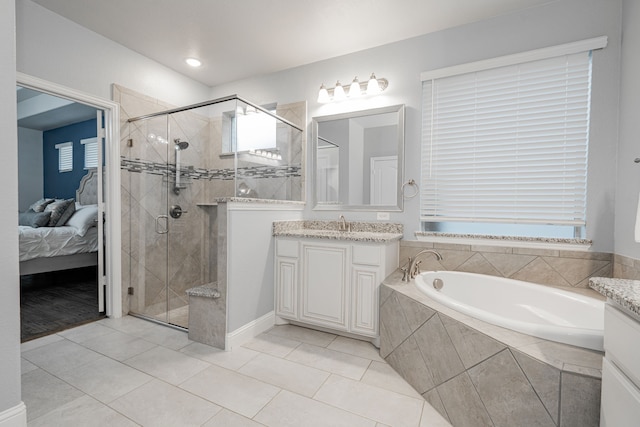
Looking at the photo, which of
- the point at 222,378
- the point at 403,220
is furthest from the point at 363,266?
the point at 222,378

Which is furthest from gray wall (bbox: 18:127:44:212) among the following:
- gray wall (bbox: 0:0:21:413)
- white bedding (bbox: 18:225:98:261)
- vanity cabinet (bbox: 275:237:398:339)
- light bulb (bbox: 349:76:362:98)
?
light bulb (bbox: 349:76:362:98)

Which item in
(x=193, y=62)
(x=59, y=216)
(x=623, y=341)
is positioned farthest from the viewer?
(x=59, y=216)

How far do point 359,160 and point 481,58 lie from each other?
130 centimetres

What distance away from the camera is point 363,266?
87.2 inches

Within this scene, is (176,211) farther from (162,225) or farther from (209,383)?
(209,383)

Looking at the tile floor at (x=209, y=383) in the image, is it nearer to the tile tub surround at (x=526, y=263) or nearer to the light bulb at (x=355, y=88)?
the tile tub surround at (x=526, y=263)

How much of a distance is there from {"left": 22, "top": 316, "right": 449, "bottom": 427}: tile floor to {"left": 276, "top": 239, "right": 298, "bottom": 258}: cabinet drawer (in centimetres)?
71

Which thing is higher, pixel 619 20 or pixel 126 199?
pixel 619 20

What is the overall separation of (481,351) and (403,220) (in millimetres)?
1465

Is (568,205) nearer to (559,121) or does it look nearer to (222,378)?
(559,121)

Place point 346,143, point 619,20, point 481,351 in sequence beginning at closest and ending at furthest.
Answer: point 481,351 → point 619,20 → point 346,143

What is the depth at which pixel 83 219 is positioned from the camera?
388cm

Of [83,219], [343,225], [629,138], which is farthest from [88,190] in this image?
[629,138]

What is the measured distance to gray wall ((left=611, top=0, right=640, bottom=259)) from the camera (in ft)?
5.67
